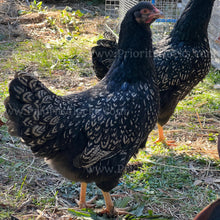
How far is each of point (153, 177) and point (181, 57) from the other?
4.66ft

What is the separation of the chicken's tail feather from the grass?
691 millimetres

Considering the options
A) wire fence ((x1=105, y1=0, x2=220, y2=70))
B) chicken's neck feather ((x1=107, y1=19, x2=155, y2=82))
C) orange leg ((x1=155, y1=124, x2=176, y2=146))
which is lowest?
orange leg ((x1=155, y1=124, x2=176, y2=146))

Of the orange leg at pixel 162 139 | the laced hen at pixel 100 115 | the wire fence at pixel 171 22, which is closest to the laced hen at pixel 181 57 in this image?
the orange leg at pixel 162 139

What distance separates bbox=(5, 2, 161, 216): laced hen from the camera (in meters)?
2.33

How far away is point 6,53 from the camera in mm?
6109

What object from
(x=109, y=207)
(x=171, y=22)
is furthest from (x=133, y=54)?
(x=171, y=22)

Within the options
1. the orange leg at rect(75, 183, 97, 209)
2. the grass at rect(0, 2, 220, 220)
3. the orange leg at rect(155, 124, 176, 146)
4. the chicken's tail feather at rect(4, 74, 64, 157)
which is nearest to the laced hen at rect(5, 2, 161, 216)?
the chicken's tail feather at rect(4, 74, 64, 157)

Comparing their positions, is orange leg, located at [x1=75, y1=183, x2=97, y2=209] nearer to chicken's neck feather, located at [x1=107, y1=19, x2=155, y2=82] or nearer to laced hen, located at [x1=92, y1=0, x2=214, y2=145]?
chicken's neck feather, located at [x1=107, y1=19, x2=155, y2=82]

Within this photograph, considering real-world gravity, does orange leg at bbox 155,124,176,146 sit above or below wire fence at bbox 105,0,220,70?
below

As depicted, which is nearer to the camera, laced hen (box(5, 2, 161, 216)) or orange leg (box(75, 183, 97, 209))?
laced hen (box(5, 2, 161, 216))

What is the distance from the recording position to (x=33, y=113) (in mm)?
2303

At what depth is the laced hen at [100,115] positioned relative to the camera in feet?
7.63

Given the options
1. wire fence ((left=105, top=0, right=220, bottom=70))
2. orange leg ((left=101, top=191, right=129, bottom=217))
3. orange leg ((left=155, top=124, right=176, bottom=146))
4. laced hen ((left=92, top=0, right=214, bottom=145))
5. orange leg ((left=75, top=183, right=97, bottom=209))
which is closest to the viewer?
orange leg ((left=101, top=191, right=129, bottom=217))

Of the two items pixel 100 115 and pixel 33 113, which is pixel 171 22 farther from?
pixel 33 113
